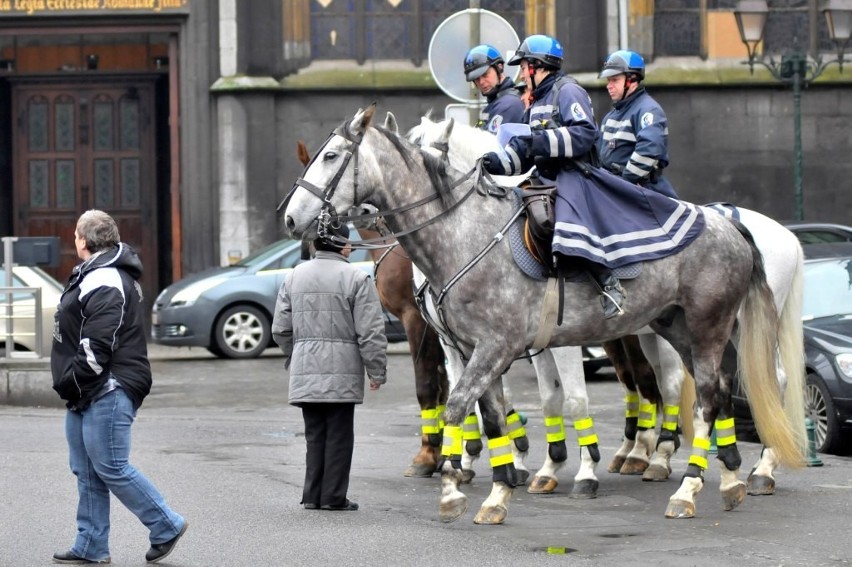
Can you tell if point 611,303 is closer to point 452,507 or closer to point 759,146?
point 452,507

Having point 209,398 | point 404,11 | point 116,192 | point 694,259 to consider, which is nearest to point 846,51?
point 404,11

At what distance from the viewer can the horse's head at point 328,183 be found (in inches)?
378

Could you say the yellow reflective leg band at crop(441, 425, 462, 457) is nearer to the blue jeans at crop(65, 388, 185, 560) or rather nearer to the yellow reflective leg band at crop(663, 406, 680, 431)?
the blue jeans at crop(65, 388, 185, 560)

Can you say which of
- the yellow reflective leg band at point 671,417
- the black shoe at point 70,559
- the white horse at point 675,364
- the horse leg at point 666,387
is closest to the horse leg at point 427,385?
the white horse at point 675,364

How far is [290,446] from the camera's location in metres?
14.3

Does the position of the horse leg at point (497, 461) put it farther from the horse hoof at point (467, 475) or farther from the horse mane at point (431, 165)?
the horse hoof at point (467, 475)

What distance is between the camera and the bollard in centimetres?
1266

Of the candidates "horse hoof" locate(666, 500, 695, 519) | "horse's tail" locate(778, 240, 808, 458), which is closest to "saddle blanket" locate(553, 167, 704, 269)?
"horse's tail" locate(778, 240, 808, 458)

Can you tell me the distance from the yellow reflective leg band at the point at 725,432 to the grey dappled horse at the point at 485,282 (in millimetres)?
57

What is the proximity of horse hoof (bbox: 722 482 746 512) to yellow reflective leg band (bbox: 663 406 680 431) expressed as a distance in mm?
1532

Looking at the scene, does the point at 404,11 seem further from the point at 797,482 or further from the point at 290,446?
the point at 797,482

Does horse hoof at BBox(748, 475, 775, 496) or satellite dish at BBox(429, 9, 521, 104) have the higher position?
satellite dish at BBox(429, 9, 521, 104)

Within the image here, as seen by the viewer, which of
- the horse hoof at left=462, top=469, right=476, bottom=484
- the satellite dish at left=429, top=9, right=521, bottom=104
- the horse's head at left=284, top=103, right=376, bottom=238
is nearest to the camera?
the horse's head at left=284, top=103, right=376, bottom=238

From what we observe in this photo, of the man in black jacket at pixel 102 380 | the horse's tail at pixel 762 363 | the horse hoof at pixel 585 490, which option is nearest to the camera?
the man in black jacket at pixel 102 380
